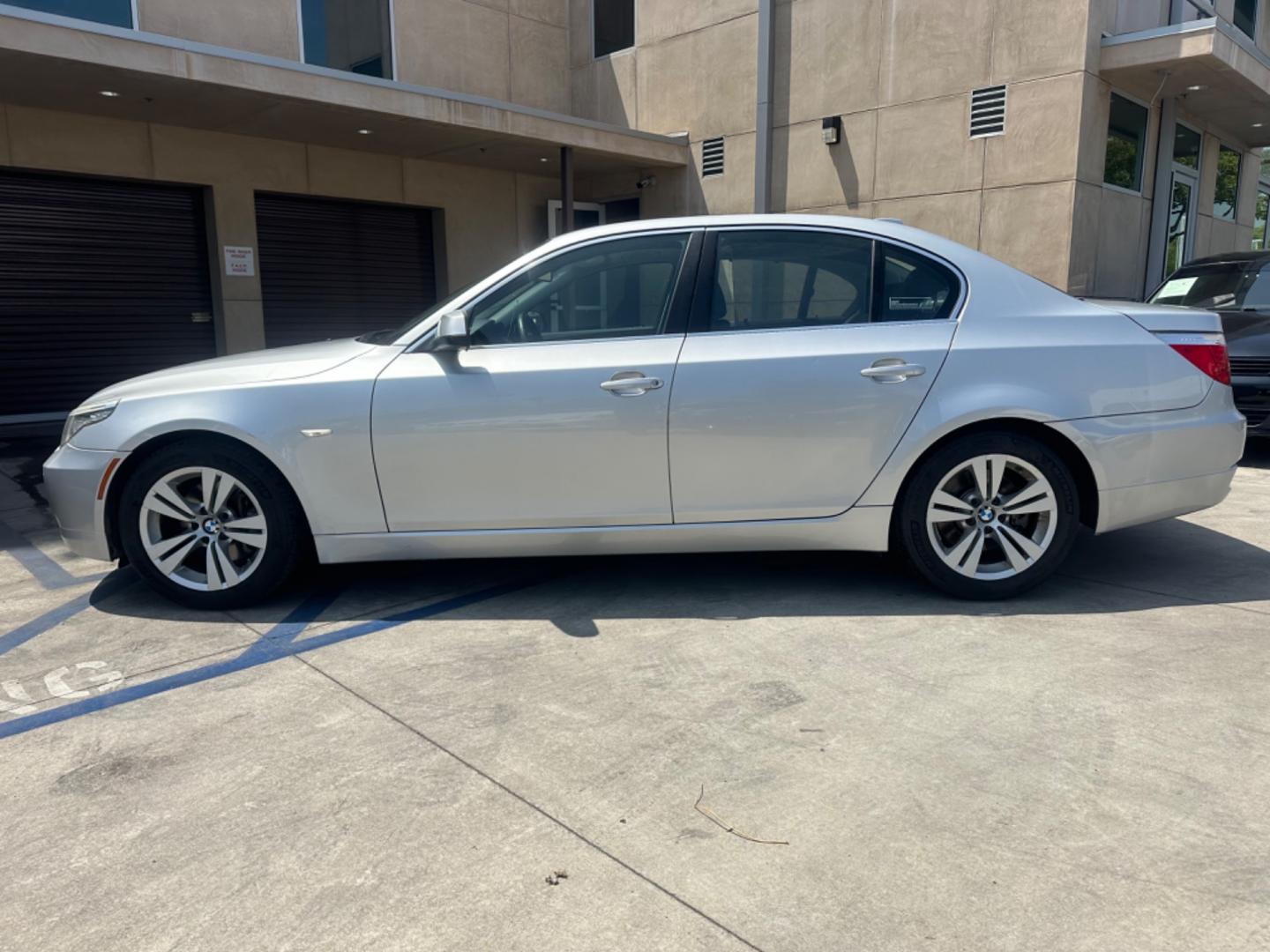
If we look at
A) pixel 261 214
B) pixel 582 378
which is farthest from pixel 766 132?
pixel 582 378

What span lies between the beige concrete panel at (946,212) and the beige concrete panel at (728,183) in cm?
210

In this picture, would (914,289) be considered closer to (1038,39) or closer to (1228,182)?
(1038,39)

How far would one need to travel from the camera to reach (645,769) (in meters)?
2.80

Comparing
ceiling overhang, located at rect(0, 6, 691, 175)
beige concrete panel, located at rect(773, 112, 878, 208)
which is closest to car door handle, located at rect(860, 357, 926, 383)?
ceiling overhang, located at rect(0, 6, 691, 175)

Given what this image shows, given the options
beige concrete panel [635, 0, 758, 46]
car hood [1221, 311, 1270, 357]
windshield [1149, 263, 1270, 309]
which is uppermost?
beige concrete panel [635, 0, 758, 46]

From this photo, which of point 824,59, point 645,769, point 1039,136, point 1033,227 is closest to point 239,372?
point 645,769

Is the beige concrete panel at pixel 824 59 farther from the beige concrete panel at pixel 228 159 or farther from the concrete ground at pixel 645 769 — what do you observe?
the concrete ground at pixel 645 769

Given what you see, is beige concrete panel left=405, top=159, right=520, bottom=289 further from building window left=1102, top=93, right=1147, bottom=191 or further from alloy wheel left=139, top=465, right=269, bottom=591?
alloy wheel left=139, top=465, right=269, bottom=591

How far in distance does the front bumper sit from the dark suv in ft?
23.3

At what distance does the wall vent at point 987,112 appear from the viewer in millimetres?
10664

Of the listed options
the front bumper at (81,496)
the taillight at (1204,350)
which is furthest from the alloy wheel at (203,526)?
the taillight at (1204,350)

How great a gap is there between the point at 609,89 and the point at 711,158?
235 cm

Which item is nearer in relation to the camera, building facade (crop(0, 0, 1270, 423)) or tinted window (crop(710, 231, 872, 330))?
tinted window (crop(710, 231, 872, 330))

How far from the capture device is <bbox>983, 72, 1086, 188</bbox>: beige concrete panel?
10180mm
